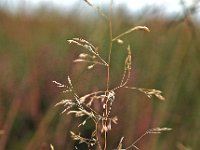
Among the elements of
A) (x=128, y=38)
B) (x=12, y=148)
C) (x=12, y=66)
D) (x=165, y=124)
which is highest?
(x=128, y=38)

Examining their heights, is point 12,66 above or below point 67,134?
above

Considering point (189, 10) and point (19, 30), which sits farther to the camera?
point (19, 30)

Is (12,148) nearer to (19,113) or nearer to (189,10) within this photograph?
(19,113)

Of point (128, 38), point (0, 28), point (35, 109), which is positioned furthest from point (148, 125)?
point (0, 28)

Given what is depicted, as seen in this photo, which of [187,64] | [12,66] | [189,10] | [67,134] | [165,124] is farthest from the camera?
[12,66]

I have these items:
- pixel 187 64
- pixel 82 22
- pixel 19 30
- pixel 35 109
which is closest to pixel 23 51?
pixel 19 30

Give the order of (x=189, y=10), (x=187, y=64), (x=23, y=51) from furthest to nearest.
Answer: (x=23, y=51), (x=187, y=64), (x=189, y=10)
